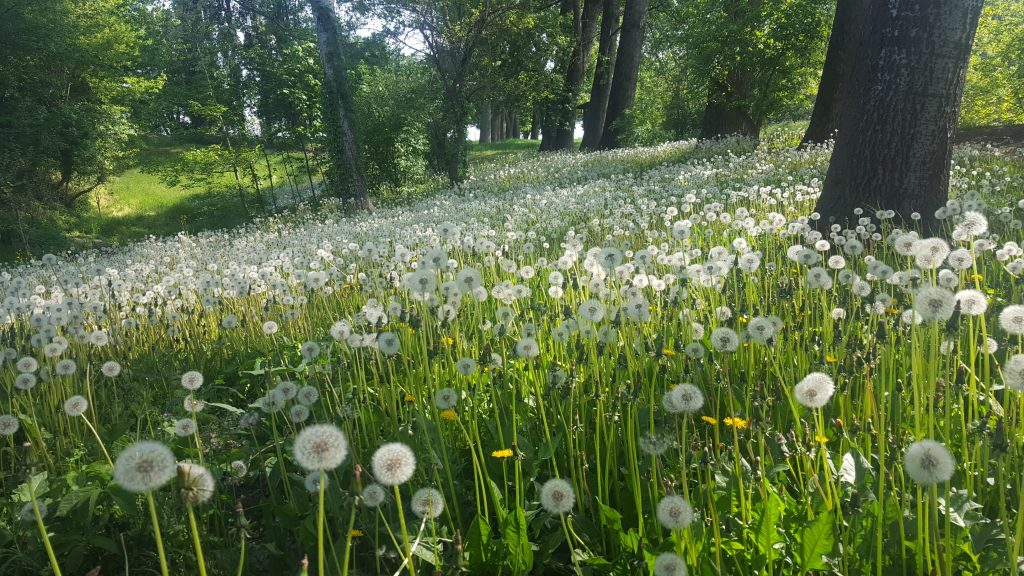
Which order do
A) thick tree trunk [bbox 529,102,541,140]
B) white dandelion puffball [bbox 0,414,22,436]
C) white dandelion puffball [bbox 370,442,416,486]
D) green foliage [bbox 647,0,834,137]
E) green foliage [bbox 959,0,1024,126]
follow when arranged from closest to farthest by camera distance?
white dandelion puffball [bbox 370,442,416,486]
white dandelion puffball [bbox 0,414,22,436]
green foliage [bbox 647,0,834,137]
green foliage [bbox 959,0,1024,126]
thick tree trunk [bbox 529,102,541,140]

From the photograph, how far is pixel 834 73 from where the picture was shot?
11.1 metres

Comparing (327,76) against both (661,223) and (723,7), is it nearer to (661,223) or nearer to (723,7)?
(661,223)

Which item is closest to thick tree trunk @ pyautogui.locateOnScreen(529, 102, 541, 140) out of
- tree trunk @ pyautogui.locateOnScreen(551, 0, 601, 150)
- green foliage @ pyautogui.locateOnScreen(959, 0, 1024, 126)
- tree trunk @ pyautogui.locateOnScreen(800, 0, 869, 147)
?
tree trunk @ pyautogui.locateOnScreen(551, 0, 601, 150)

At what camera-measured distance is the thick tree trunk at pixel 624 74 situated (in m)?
20.5

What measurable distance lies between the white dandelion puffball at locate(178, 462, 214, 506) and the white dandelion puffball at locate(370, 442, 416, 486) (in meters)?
0.35

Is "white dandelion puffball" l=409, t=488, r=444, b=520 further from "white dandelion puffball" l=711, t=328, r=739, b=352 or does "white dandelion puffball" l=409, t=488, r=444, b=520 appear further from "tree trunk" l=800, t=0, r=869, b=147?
"tree trunk" l=800, t=0, r=869, b=147

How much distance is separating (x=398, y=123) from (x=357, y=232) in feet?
30.5

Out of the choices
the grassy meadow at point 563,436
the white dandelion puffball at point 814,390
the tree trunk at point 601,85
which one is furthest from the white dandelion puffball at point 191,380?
the tree trunk at point 601,85

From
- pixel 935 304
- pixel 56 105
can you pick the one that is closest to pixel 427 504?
pixel 935 304

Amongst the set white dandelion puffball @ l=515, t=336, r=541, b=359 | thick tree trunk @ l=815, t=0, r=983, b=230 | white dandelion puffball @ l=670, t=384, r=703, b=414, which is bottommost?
white dandelion puffball @ l=515, t=336, r=541, b=359

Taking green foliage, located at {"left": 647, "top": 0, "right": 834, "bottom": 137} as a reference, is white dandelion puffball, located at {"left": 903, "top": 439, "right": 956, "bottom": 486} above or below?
below

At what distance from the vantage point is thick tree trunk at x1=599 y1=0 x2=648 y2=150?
20469 mm

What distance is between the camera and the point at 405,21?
17953 mm

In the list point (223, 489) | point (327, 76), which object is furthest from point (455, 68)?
point (223, 489)
